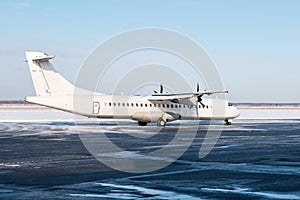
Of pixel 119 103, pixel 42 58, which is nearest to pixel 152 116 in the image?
pixel 119 103

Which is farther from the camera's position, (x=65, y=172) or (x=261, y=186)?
(x=65, y=172)

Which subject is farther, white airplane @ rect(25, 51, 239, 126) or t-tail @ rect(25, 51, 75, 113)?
white airplane @ rect(25, 51, 239, 126)

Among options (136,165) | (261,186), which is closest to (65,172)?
(136,165)

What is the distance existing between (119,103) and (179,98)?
5823 mm

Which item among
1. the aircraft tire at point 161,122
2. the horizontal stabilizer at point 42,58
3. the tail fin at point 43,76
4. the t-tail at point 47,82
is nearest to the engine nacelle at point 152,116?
the aircraft tire at point 161,122

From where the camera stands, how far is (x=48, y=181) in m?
13.1

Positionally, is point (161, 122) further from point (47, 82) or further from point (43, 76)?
point (43, 76)

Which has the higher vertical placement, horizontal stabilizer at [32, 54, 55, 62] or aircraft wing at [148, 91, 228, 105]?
horizontal stabilizer at [32, 54, 55, 62]

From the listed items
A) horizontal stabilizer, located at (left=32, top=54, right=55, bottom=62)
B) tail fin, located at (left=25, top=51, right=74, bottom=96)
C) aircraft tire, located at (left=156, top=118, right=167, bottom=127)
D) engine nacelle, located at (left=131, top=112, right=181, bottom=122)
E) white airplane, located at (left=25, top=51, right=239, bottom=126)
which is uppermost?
horizontal stabilizer, located at (left=32, top=54, right=55, bottom=62)

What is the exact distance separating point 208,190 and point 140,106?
34.2m

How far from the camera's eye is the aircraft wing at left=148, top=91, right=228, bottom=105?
150ft

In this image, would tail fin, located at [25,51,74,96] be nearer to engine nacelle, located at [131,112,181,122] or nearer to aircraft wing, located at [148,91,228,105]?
engine nacelle, located at [131,112,181,122]

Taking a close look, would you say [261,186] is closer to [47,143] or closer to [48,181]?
[48,181]

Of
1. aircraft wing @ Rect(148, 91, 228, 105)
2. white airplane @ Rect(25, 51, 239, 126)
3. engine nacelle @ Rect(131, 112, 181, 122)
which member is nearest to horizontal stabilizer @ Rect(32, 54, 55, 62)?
white airplane @ Rect(25, 51, 239, 126)
